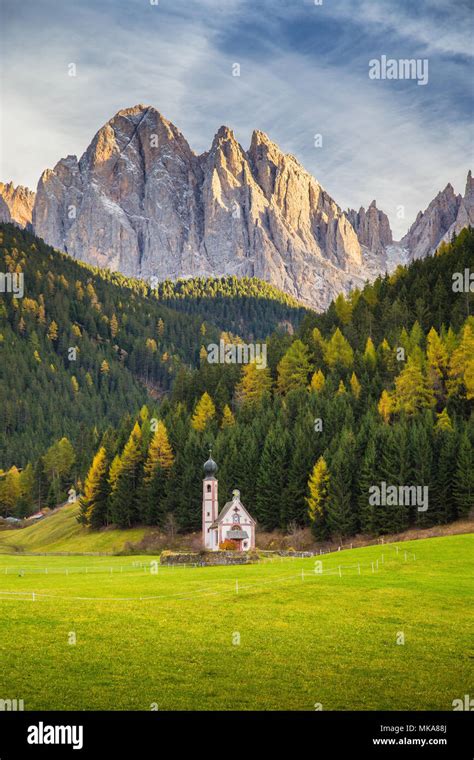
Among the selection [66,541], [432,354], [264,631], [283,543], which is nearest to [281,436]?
[283,543]

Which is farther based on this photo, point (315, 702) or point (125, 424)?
point (125, 424)

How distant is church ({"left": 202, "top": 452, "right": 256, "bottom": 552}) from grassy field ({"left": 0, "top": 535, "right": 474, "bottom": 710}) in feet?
116

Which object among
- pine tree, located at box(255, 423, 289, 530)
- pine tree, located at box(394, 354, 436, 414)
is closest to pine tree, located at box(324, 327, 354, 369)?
pine tree, located at box(394, 354, 436, 414)

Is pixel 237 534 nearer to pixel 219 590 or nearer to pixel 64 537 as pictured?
pixel 64 537

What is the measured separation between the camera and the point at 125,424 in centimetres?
13075

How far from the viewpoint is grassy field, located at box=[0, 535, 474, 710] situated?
26.3 metres

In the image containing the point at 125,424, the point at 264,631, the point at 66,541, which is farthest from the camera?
the point at 125,424

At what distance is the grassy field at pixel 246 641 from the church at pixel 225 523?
116 ft

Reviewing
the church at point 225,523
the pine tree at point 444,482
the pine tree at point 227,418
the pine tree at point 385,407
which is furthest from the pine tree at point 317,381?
the pine tree at point 444,482

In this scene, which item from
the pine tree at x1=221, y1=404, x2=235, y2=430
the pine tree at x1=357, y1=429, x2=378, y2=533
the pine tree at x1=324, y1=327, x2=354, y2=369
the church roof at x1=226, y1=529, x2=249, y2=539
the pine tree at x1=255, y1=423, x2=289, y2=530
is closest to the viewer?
the pine tree at x1=357, y1=429, x2=378, y2=533

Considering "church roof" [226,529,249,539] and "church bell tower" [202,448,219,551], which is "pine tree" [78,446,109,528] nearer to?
"church bell tower" [202,448,219,551]

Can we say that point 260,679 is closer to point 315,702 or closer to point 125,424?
point 315,702

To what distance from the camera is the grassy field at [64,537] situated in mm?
104812
